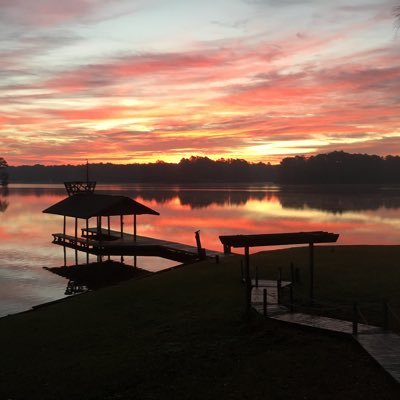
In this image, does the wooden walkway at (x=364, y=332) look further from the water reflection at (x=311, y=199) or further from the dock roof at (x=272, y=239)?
the water reflection at (x=311, y=199)

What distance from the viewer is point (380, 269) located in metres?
21.9

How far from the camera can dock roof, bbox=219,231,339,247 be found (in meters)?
15.8

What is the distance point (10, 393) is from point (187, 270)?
1539 cm

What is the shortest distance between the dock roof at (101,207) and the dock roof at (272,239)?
26571mm

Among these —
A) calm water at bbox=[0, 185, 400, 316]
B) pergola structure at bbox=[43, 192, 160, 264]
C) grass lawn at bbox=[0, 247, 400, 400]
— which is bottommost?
calm water at bbox=[0, 185, 400, 316]

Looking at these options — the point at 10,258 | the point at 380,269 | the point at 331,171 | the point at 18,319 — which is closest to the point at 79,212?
the point at 10,258

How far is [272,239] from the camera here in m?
16.3

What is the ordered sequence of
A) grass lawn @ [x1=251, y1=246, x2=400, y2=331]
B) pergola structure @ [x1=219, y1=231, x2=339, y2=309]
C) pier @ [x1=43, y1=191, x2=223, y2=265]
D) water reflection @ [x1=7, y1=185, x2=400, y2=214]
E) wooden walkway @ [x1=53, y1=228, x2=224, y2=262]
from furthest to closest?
1. water reflection @ [x1=7, y1=185, x2=400, y2=214]
2. pier @ [x1=43, y1=191, x2=223, y2=265]
3. wooden walkway @ [x1=53, y1=228, x2=224, y2=262]
4. pergola structure @ [x1=219, y1=231, x2=339, y2=309]
5. grass lawn @ [x1=251, y1=246, x2=400, y2=331]

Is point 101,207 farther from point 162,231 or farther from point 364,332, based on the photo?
point 364,332

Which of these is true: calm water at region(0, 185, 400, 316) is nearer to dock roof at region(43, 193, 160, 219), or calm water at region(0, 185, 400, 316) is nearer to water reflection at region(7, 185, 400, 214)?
dock roof at region(43, 193, 160, 219)

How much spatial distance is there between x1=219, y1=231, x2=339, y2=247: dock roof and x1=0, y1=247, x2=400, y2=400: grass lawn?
8.04 ft

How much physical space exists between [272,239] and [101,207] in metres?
28.5

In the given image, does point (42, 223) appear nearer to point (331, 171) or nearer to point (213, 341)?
point (213, 341)

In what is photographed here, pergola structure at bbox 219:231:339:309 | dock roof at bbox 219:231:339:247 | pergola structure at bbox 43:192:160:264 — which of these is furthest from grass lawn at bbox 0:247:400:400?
pergola structure at bbox 43:192:160:264
